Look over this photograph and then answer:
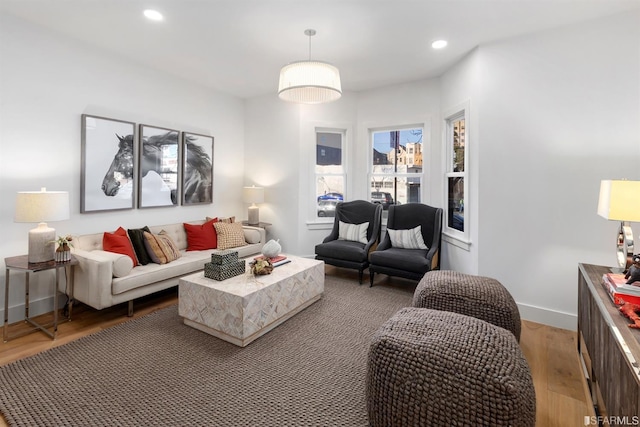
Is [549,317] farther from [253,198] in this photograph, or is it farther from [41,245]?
[41,245]

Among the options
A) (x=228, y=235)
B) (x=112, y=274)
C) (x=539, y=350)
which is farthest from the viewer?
(x=228, y=235)

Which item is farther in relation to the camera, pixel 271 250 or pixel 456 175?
pixel 456 175

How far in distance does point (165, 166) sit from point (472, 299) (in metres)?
3.98

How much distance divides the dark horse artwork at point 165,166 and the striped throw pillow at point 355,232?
2.17 m

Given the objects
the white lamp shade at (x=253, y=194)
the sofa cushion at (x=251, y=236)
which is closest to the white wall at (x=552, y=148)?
the sofa cushion at (x=251, y=236)

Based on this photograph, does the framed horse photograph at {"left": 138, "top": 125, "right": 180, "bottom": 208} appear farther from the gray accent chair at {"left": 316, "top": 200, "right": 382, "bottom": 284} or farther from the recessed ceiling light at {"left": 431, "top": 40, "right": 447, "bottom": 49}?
the recessed ceiling light at {"left": 431, "top": 40, "right": 447, "bottom": 49}

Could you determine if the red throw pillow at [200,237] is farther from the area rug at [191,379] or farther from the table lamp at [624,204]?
the table lamp at [624,204]

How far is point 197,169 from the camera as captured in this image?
458 cm

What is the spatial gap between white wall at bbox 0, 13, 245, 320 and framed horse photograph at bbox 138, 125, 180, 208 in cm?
13

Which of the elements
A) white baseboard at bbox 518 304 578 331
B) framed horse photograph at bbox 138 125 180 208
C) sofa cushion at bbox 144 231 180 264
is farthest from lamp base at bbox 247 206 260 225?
white baseboard at bbox 518 304 578 331

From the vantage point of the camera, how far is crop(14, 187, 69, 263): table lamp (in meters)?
2.51

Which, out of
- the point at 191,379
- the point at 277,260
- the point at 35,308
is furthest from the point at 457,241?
the point at 35,308

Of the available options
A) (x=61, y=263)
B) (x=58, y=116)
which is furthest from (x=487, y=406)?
(x=58, y=116)

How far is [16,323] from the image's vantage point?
2.86 m
